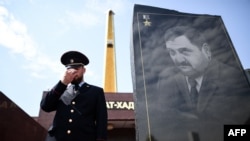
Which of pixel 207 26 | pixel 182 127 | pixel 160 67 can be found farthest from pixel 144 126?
pixel 207 26

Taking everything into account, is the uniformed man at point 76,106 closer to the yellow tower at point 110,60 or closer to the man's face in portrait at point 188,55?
the man's face in portrait at point 188,55

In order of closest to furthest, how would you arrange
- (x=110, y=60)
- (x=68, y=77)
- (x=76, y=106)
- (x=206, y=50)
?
(x=68, y=77) < (x=76, y=106) < (x=206, y=50) < (x=110, y=60)

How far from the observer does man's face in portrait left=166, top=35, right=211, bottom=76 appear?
462 cm

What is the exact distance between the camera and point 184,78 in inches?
177

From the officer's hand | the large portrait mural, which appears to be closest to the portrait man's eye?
the large portrait mural

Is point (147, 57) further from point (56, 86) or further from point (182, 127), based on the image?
point (56, 86)

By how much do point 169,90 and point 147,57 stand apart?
853 millimetres

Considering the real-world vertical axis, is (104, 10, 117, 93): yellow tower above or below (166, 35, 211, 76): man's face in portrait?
above

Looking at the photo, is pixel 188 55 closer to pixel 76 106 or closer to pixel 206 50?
pixel 206 50

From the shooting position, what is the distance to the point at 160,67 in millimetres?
4551

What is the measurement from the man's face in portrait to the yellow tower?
7.78 metres

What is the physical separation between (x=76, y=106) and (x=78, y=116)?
0.30 feet

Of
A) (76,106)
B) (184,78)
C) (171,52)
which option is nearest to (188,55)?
(171,52)

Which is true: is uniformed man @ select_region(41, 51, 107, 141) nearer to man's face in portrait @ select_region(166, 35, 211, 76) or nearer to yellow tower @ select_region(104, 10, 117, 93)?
man's face in portrait @ select_region(166, 35, 211, 76)
